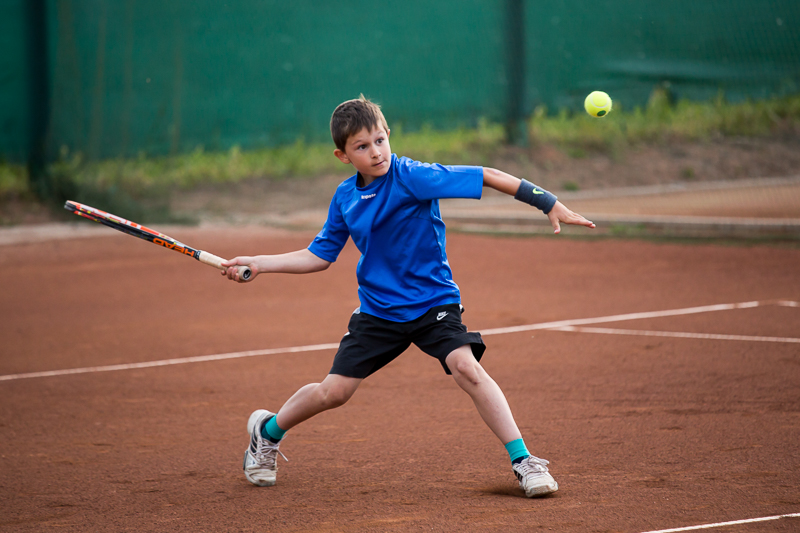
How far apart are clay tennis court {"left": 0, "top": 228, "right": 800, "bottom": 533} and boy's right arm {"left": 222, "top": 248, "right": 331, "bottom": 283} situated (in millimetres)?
828

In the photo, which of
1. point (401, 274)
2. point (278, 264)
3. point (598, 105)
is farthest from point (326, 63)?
point (401, 274)

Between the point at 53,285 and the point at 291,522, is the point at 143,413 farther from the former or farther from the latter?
the point at 53,285

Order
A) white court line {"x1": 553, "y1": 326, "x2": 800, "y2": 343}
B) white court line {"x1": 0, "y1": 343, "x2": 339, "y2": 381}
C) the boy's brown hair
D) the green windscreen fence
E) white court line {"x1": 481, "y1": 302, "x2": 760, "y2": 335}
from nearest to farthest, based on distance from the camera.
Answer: the boy's brown hair → white court line {"x1": 0, "y1": 343, "x2": 339, "y2": 381} → white court line {"x1": 553, "y1": 326, "x2": 800, "y2": 343} → white court line {"x1": 481, "y1": 302, "x2": 760, "y2": 335} → the green windscreen fence

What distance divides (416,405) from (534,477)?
1.34 metres

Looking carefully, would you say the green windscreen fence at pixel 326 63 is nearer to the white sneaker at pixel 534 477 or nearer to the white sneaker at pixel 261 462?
the white sneaker at pixel 534 477

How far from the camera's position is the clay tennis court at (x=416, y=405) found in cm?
303

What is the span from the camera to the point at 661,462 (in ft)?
11.1

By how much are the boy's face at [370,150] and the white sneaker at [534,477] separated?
1.18 meters

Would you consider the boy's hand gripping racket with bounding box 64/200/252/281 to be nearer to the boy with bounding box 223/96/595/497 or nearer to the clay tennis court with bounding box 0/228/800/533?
the boy with bounding box 223/96/595/497

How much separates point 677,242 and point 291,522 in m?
6.76

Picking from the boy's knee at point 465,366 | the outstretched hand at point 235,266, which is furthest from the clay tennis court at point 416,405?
the outstretched hand at point 235,266

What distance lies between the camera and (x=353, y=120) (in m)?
3.12

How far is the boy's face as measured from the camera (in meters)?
3.12

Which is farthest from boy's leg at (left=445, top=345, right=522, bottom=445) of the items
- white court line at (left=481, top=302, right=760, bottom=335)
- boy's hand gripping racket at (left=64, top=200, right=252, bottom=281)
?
white court line at (left=481, top=302, right=760, bottom=335)
